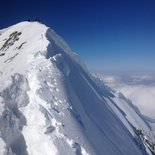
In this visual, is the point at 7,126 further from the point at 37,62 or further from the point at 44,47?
the point at 44,47

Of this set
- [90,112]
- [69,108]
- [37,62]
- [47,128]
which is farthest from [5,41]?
[47,128]

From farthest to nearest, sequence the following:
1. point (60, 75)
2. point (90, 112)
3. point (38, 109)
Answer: point (90, 112) → point (60, 75) → point (38, 109)

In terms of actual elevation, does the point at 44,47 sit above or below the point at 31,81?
above

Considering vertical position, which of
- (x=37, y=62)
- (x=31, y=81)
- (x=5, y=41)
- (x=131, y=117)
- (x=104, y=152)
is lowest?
(x=104, y=152)

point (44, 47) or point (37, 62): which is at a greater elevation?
point (44, 47)

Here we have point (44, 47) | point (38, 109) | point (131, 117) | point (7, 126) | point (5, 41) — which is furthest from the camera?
point (131, 117)

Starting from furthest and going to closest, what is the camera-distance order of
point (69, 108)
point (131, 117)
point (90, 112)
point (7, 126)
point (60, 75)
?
point (131, 117), point (90, 112), point (60, 75), point (69, 108), point (7, 126)

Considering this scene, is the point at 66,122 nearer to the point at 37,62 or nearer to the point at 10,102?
the point at 10,102

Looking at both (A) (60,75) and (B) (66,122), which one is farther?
(A) (60,75)

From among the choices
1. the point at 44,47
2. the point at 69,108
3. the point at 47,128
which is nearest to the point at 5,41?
the point at 44,47
